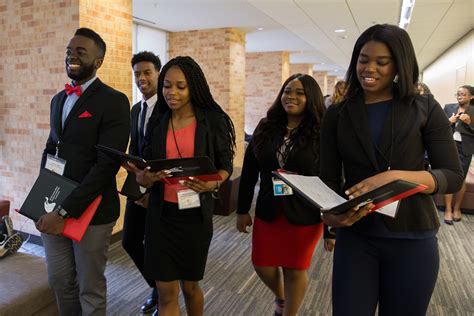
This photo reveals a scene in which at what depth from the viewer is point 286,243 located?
224 cm

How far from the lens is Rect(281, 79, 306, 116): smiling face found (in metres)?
2.24

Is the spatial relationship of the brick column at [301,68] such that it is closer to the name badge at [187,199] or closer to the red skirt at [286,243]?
the red skirt at [286,243]

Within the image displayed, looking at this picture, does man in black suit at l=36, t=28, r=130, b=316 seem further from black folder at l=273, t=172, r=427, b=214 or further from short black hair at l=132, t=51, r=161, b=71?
black folder at l=273, t=172, r=427, b=214

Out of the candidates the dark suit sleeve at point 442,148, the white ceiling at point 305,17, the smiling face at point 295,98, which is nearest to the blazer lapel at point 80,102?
the smiling face at point 295,98

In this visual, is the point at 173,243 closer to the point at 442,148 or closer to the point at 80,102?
the point at 80,102

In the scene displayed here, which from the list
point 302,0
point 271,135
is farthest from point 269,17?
point 271,135

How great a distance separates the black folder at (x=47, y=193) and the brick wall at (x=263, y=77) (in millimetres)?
9508

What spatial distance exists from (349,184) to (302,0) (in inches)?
190

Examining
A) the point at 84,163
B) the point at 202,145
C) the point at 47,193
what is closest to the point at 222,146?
the point at 202,145

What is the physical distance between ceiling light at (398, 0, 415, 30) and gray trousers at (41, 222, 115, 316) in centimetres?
554

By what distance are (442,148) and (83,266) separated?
1.75 metres

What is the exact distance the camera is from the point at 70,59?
1.96m

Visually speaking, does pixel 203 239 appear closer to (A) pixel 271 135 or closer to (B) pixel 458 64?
(A) pixel 271 135

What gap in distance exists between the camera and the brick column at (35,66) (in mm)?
3643
